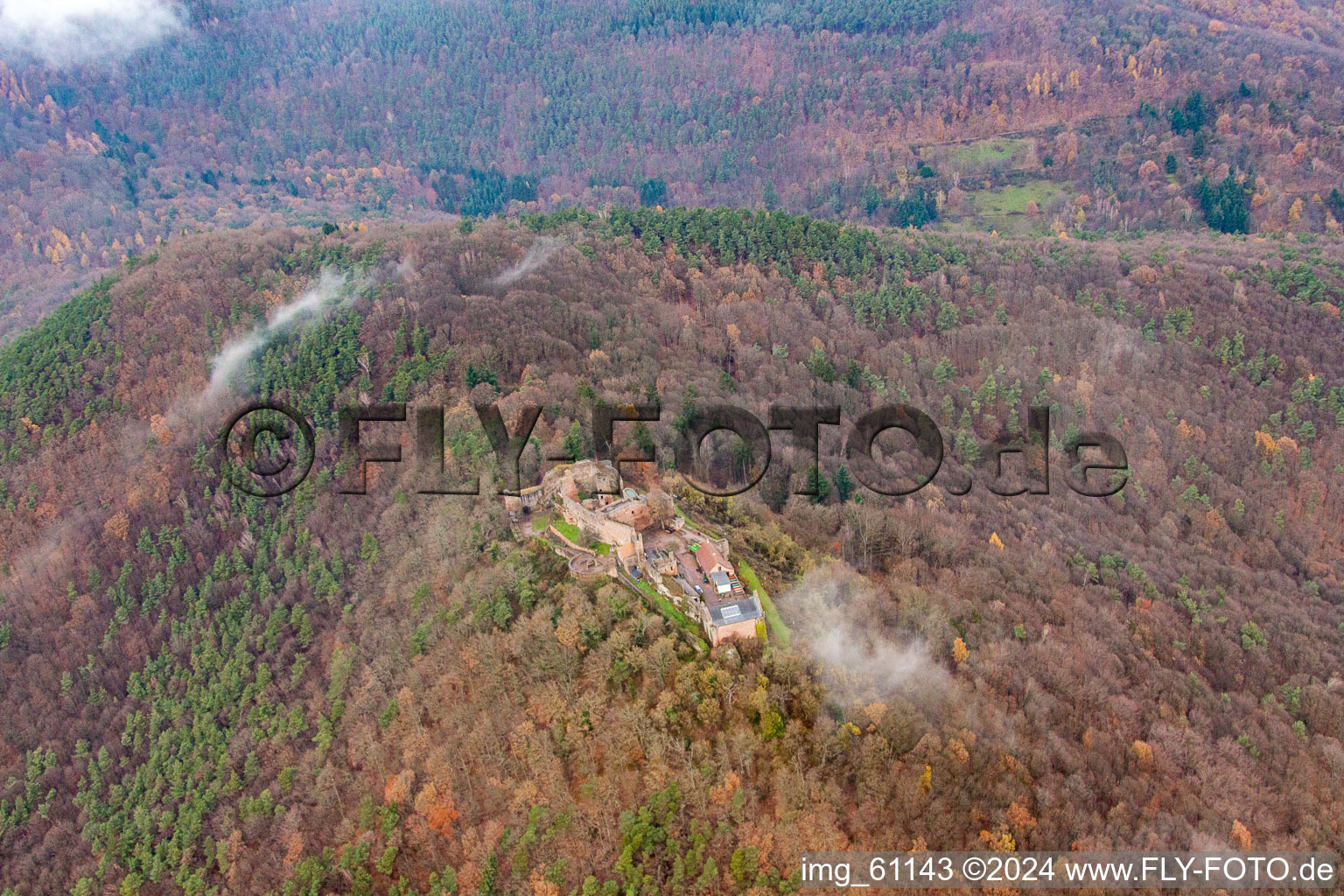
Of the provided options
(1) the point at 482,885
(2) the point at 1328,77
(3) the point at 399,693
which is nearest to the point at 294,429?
(3) the point at 399,693

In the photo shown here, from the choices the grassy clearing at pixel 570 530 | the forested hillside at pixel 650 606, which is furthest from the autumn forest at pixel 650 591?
the grassy clearing at pixel 570 530

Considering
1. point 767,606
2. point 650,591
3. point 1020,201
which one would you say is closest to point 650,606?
point 650,591

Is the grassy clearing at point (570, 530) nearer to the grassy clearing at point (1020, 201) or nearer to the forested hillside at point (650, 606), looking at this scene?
the forested hillside at point (650, 606)

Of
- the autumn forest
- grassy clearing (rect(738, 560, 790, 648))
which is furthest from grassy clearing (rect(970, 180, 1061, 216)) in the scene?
grassy clearing (rect(738, 560, 790, 648))

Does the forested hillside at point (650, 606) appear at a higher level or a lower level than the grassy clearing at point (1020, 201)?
lower

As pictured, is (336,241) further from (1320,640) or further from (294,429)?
(1320,640)

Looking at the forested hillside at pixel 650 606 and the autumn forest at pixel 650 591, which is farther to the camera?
the autumn forest at pixel 650 591

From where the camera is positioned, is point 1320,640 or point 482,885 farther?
point 1320,640
